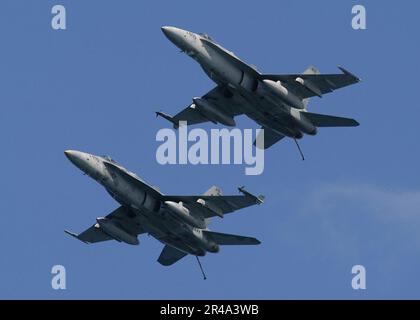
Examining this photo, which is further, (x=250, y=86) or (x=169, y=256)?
(x=169, y=256)

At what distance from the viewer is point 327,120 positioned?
7462cm

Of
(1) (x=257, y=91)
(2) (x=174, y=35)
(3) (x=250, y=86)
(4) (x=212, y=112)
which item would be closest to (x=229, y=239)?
(4) (x=212, y=112)

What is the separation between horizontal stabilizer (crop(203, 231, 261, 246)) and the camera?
73688 millimetres

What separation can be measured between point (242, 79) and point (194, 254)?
30.8ft

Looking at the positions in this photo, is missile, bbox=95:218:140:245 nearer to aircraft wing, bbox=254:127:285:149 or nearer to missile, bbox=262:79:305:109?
aircraft wing, bbox=254:127:285:149

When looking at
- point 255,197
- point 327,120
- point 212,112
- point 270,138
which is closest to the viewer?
point 255,197

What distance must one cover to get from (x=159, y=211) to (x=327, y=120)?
995 cm

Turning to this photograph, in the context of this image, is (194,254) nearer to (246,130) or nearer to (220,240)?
(220,240)

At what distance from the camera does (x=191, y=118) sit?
259ft

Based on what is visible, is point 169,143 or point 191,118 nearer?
point 169,143

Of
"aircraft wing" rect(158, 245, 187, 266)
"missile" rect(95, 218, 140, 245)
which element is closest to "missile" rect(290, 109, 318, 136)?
"aircraft wing" rect(158, 245, 187, 266)

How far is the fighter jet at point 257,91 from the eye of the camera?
2810 inches

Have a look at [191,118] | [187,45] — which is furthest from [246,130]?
→ [187,45]

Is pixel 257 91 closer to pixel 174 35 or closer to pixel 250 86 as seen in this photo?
pixel 250 86
